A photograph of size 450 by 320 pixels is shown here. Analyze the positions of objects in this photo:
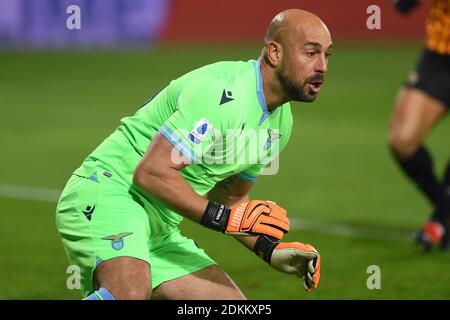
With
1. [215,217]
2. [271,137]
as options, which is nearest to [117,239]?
[215,217]

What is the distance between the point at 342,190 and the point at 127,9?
512 inches

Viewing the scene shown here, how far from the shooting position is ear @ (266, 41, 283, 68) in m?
5.35

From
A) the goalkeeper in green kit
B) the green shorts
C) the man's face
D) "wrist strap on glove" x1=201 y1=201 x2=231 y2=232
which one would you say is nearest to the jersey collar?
the goalkeeper in green kit

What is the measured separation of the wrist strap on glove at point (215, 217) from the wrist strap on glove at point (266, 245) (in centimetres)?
29

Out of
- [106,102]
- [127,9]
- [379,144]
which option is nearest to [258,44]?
[127,9]

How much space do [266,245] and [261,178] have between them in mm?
6406

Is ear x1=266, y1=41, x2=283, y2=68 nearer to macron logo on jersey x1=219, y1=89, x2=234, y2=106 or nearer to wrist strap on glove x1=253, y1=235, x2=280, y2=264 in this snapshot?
macron logo on jersey x1=219, y1=89, x2=234, y2=106

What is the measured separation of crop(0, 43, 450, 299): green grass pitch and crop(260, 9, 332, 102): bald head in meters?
2.21

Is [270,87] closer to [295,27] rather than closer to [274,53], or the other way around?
[274,53]

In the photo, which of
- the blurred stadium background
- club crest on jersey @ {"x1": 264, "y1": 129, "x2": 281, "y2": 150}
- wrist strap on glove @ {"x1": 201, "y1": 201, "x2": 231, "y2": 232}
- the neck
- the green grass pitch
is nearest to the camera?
wrist strap on glove @ {"x1": 201, "y1": 201, "x2": 231, "y2": 232}

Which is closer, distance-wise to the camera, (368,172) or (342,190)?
(342,190)

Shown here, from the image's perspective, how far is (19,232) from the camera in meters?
9.03

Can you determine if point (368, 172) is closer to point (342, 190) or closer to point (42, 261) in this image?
point (342, 190)

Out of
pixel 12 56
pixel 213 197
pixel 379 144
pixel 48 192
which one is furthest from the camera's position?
pixel 12 56
